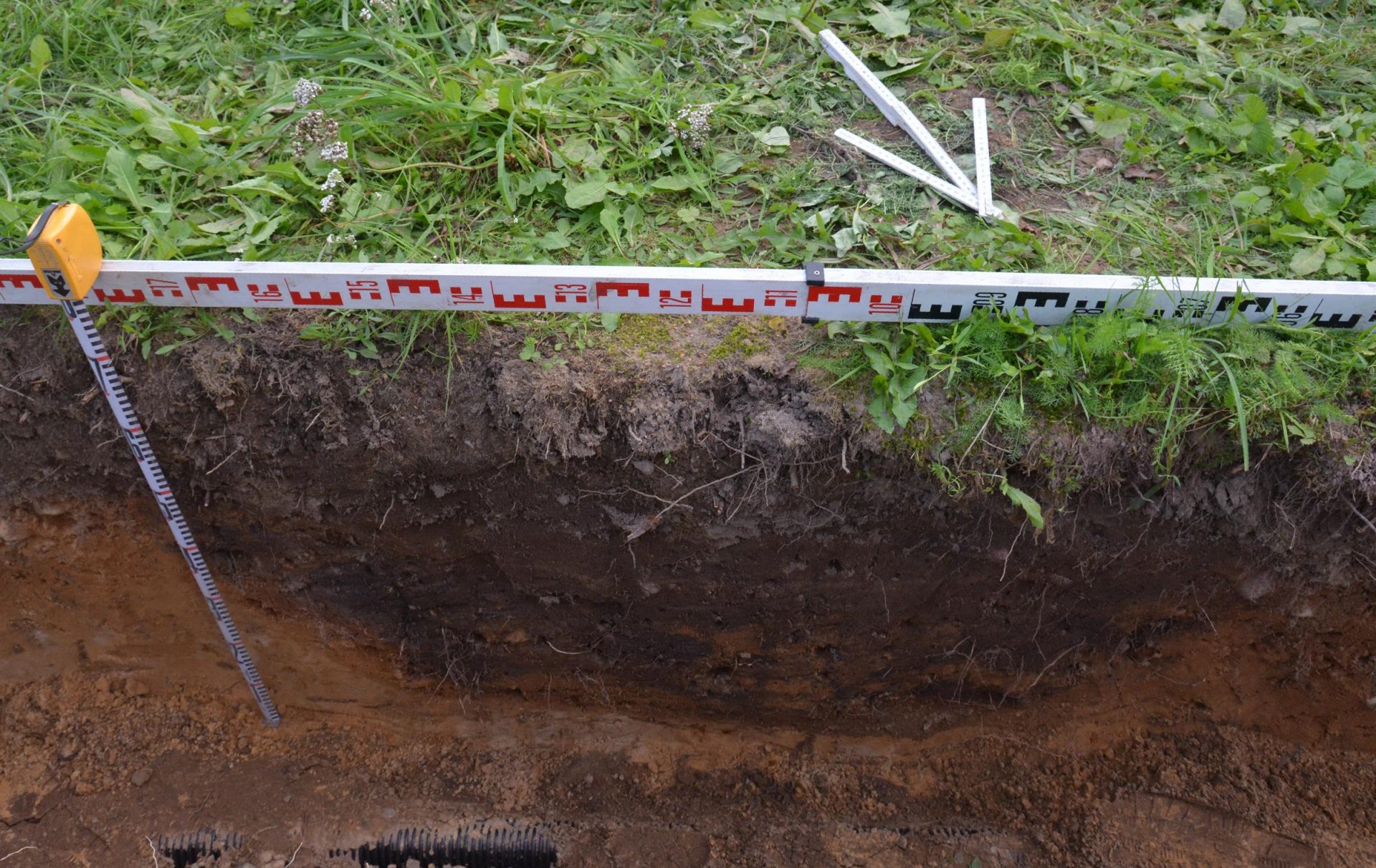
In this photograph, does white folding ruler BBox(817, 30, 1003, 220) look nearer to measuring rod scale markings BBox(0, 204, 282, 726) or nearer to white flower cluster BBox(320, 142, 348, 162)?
white flower cluster BBox(320, 142, 348, 162)

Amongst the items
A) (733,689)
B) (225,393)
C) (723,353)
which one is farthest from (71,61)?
(733,689)

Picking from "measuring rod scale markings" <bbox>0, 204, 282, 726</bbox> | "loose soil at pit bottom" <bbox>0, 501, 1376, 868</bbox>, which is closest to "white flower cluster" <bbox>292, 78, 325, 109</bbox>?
"measuring rod scale markings" <bbox>0, 204, 282, 726</bbox>

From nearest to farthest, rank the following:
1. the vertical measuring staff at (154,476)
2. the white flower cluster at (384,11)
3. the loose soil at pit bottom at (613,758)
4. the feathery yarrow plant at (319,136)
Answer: the vertical measuring staff at (154,476)
the feathery yarrow plant at (319,136)
the loose soil at pit bottom at (613,758)
the white flower cluster at (384,11)

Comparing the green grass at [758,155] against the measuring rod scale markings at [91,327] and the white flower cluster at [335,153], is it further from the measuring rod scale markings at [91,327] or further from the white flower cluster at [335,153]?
the measuring rod scale markings at [91,327]

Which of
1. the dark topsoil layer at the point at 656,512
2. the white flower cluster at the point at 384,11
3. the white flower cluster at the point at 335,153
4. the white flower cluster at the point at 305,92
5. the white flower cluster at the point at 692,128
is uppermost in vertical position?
the white flower cluster at the point at 384,11

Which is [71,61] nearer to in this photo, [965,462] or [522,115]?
[522,115]

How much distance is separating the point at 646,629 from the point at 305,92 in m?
2.46

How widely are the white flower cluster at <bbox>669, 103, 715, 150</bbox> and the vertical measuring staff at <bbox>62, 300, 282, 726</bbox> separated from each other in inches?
81.6

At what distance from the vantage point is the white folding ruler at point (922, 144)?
3180 millimetres

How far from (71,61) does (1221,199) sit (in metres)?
4.71

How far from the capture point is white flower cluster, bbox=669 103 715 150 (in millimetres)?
3279

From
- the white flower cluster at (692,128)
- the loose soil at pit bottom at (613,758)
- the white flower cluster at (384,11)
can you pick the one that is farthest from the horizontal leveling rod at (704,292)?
the white flower cluster at (384,11)

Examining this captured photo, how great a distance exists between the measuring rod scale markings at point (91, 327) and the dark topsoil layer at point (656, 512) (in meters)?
0.11

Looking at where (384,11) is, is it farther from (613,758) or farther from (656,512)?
(613,758)
